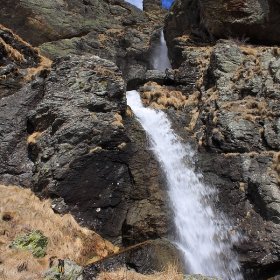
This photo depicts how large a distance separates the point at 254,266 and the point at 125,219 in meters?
5.04

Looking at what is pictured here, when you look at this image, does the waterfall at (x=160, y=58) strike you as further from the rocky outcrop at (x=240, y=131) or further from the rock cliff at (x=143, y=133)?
the rocky outcrop at (x=240, y=131)

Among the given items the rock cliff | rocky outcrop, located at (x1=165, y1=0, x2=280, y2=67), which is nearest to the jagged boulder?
the rock cliff

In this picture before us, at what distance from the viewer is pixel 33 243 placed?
7.72m

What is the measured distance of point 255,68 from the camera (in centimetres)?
1652

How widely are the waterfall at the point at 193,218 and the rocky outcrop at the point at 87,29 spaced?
1346cm

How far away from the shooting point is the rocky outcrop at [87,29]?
26.3 meters

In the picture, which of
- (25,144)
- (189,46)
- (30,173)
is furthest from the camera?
(189,46)

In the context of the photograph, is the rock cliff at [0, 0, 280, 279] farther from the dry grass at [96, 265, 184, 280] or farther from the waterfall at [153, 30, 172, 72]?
the waterfall at [153, 30, 172, 72]

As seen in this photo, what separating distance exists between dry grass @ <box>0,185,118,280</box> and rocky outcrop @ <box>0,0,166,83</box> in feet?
58.6

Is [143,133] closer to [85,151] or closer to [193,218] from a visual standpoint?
[85,151]

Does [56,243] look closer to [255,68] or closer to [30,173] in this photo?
[30,173]

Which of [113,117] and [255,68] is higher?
[255,68]

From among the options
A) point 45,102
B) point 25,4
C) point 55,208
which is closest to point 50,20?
point 25,4

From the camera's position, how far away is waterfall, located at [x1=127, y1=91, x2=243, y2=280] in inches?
389
